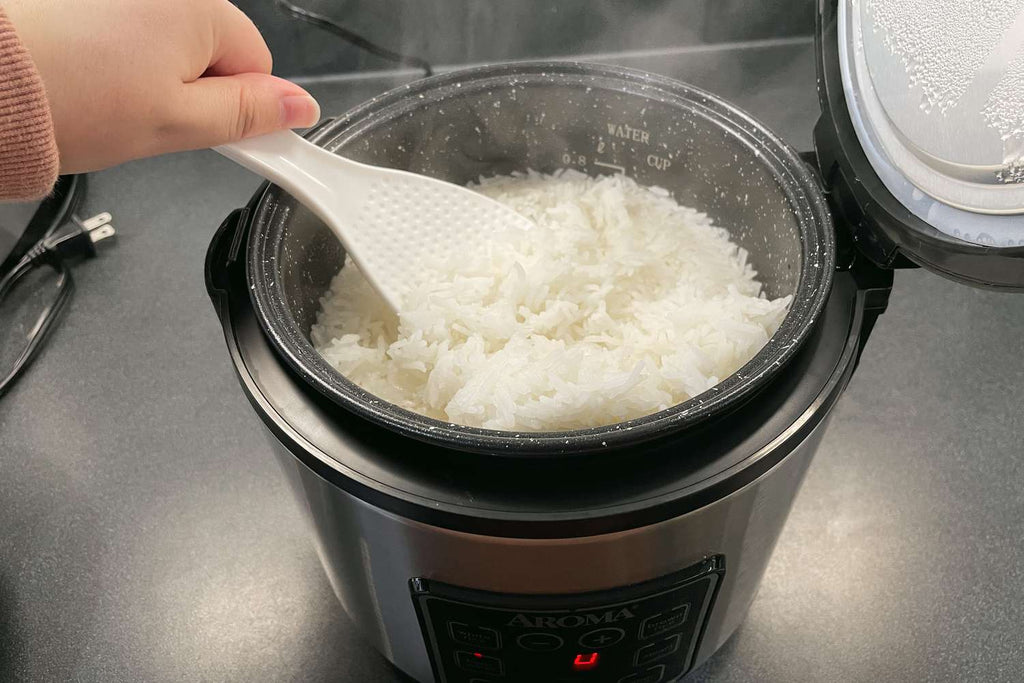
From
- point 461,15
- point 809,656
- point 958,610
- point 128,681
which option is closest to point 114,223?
point 461,15

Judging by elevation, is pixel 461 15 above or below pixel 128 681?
above

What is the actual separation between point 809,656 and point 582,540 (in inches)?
25.0

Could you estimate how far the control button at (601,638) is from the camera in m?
0.99

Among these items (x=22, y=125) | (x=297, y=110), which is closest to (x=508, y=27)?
(x=297, y=110)

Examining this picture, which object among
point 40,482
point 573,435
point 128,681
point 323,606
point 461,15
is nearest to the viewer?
point 573,435

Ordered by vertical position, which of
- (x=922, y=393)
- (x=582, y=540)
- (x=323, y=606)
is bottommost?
(x=323, y=606)

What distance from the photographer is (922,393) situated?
158cm

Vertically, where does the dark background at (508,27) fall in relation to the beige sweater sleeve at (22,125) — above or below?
below

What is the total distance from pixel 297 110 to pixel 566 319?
460mm

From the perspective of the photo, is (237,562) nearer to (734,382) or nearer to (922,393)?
(734,382)

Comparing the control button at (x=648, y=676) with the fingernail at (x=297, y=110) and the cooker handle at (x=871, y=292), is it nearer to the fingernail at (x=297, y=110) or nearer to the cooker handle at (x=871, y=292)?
the cooker handle at (x=871, y=292)

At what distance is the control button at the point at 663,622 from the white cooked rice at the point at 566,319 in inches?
9.2

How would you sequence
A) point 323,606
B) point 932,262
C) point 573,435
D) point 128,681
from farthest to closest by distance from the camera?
1. point 323,606
2. point 128,681
3. point 932,262
4. point 573,435

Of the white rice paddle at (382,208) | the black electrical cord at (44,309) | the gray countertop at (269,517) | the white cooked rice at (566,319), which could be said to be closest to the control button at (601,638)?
the white cooked rice at (566,319)
